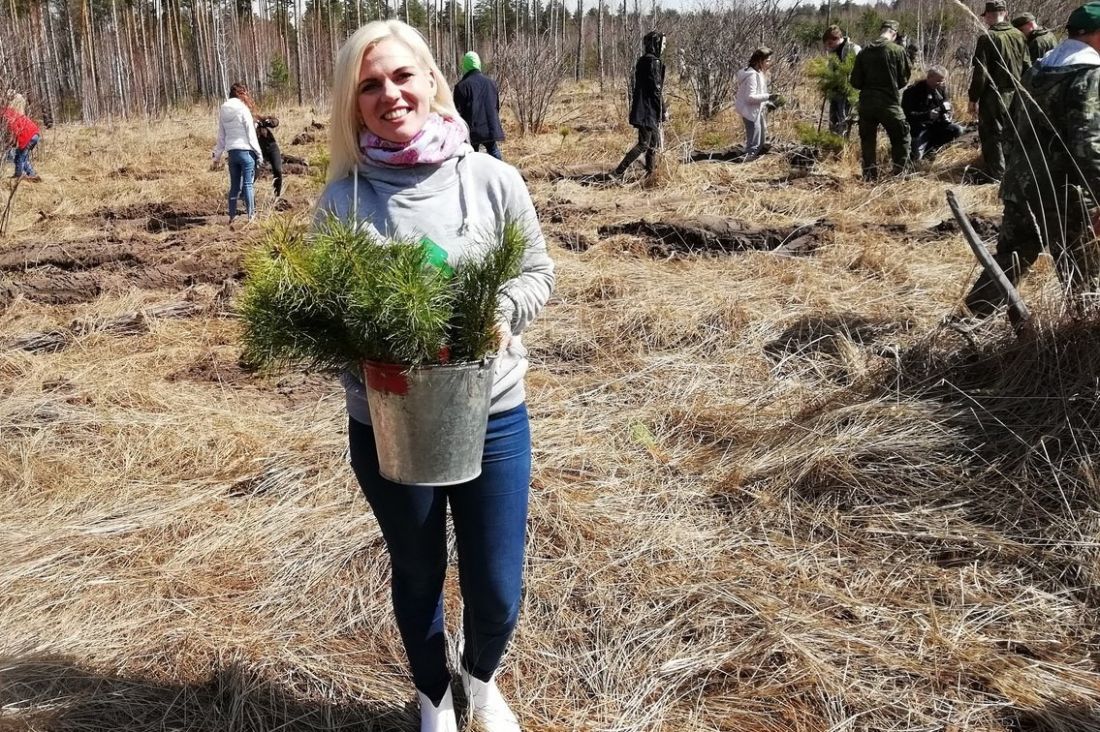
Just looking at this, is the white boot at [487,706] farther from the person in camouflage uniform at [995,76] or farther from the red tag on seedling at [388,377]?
the person in camouflage uniform at [995,76]

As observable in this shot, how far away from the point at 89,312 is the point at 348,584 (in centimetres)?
402

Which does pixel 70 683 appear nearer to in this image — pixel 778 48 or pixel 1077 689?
pixel 1077 689

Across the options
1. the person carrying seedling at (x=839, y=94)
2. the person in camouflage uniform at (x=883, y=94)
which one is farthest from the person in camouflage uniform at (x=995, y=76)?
the person carrying seedling at (x=839, y=94)

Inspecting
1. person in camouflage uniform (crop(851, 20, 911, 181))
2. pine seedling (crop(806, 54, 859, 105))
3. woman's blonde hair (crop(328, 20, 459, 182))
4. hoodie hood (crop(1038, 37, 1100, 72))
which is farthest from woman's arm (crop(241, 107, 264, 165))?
woman's blonde hair (crop(328, 20, 459, 182))

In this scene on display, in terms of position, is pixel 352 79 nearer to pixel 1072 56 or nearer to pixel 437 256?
pixel 437 256

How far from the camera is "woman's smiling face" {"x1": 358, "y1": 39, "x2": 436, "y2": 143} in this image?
5.39 feet

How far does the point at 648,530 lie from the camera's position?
9.14ft

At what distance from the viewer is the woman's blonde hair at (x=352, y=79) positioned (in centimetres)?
165

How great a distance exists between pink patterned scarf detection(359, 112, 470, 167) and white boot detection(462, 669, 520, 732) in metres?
1.14

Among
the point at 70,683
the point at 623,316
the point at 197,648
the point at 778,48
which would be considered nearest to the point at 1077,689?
the point at 197,648

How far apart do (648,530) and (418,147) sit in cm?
158

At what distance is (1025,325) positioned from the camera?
9.95 feet

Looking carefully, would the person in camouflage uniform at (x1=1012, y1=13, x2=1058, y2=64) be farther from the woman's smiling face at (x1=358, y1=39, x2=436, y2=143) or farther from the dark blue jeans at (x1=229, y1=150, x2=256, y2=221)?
the woman's smiling face at (x1=358, y1=39, x2=436, y2=143)

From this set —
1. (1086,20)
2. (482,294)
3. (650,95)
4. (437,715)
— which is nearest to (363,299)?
(482,294)
